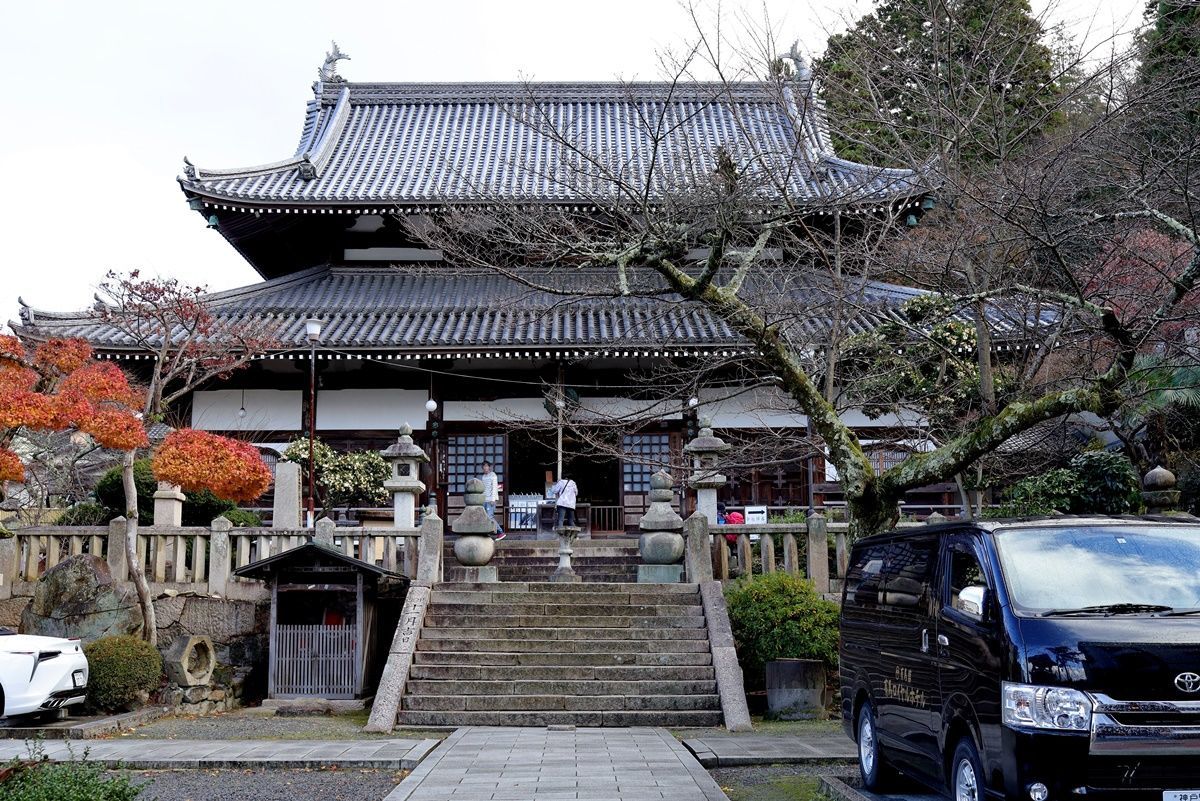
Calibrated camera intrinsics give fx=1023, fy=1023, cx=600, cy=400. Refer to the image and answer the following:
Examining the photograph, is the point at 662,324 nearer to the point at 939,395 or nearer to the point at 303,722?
the point at 939,395

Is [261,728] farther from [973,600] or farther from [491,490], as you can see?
[973,600]

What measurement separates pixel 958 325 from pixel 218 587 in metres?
12.0

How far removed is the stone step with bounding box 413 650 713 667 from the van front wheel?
23.1 feet

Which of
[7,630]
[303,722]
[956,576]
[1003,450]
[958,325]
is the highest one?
[958,325]

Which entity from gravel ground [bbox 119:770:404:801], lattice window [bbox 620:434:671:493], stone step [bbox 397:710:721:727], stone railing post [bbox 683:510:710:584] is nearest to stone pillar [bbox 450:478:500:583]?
stone railing post [bbox 683:510:710:584]

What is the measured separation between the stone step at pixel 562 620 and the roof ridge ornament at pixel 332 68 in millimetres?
19557

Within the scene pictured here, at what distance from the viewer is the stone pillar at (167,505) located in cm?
1587

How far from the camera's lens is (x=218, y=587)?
49.0 ft

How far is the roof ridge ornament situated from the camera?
94.2 ft

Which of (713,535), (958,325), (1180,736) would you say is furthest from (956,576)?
(958,325)

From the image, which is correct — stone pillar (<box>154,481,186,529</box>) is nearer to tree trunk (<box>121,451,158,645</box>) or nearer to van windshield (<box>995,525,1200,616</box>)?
tree trunk (<box>121,451,158,645</box>)

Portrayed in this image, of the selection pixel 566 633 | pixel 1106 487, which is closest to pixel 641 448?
pixel 566 633

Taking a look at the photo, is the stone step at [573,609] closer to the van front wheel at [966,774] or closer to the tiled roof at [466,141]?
the van front wheel at [966,774]

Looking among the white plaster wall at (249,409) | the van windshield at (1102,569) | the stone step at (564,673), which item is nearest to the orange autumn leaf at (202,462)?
the stone step at (564,673)
